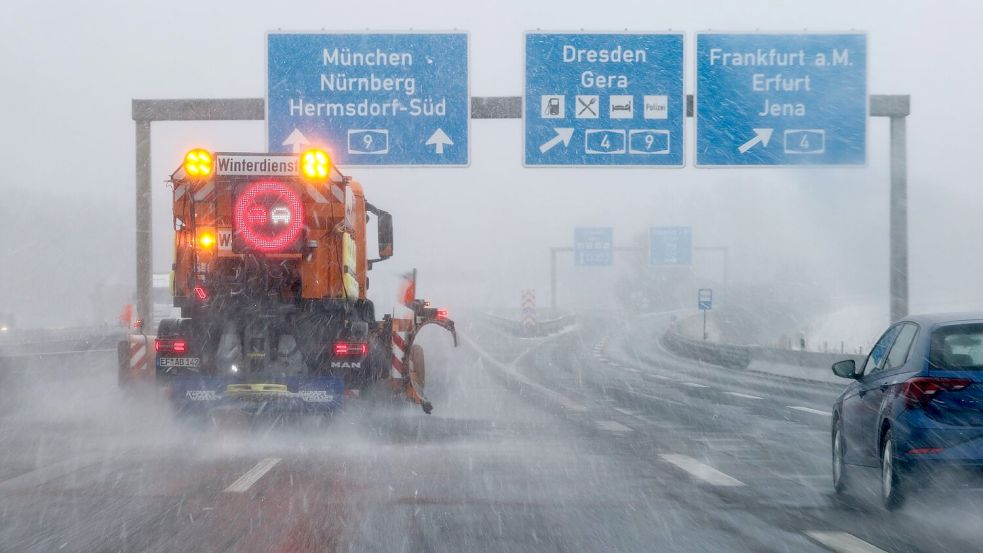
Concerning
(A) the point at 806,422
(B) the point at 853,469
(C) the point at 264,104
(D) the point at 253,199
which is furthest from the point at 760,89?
(B) the point at 853,469

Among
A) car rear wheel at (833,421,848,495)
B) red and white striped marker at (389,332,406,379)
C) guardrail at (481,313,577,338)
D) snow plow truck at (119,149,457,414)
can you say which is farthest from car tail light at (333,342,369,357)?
guardrail at (481,313,577,338)

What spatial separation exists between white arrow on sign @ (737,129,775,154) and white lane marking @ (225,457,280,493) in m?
10.6

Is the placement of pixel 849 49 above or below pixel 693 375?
above

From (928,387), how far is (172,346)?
790 cm

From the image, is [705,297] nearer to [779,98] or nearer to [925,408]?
[779,98]

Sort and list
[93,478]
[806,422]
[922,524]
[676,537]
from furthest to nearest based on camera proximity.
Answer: [806,422] < [93,478] < [922,524] < [676,537]

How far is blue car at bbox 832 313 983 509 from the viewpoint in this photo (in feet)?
24.2

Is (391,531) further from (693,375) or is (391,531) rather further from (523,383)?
(693,375)

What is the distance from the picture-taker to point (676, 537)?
23.3ft

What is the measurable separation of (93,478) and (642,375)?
20504mm

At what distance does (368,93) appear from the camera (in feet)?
61.5

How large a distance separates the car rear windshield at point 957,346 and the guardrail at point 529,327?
163ft

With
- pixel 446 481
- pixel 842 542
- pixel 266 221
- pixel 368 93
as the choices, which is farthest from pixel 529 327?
pixel 842 542

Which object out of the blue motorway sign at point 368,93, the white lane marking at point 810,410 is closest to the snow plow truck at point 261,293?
the blue motorway sign at point 368,93
